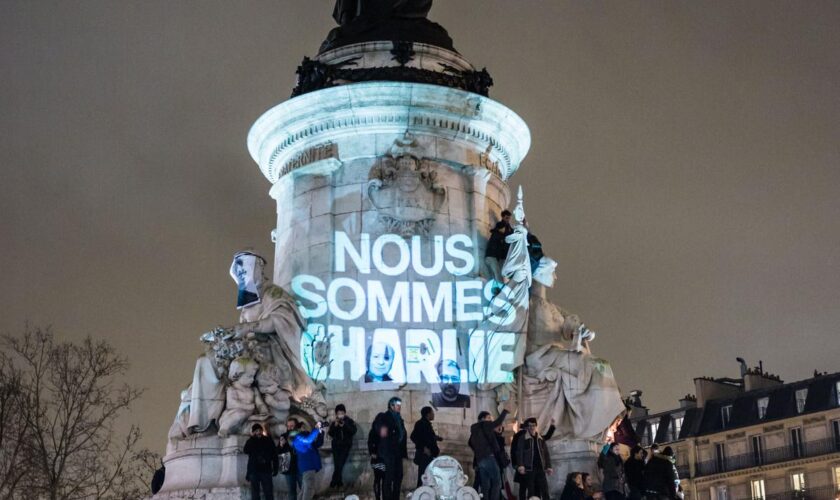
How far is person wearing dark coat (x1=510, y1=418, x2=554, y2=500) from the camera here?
21234 millimetres

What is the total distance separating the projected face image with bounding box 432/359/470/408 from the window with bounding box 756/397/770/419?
2868 centimetres

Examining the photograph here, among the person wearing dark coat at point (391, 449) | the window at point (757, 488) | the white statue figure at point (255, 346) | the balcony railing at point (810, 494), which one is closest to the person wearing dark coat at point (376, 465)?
the person wearing dark coat at point (391, 449)

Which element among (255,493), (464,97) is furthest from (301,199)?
(255,493)

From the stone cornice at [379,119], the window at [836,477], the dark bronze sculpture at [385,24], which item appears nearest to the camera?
the stone cornice at [379,119]

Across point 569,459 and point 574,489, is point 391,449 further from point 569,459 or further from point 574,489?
point 569,459

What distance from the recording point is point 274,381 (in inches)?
910

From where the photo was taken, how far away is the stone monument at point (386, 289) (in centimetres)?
2303

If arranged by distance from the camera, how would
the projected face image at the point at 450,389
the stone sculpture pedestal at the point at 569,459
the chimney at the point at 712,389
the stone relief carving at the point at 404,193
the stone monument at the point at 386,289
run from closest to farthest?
the stone monument at the point at 386,289
the stone sculpture pedestal at the point at 569,459
the projected face image at the point at 450,389
the stone relief carving at the point at 404,193
the chimney at the point at 712,389

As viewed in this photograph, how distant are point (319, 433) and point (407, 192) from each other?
5.38m

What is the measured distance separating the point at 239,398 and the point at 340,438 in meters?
1.88

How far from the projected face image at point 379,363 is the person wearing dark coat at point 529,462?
3.35 metres

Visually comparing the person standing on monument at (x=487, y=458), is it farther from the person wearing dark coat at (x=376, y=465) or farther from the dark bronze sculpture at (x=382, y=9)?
the dark bronze sculpture at (x=382, y=9)

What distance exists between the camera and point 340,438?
865 inches

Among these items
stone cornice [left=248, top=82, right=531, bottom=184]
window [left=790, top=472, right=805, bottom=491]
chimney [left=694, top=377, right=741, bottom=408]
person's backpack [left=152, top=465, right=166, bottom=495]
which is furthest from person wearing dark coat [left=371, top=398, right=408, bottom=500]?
chimney [left=694, top=377, right=741, bottom=408]
